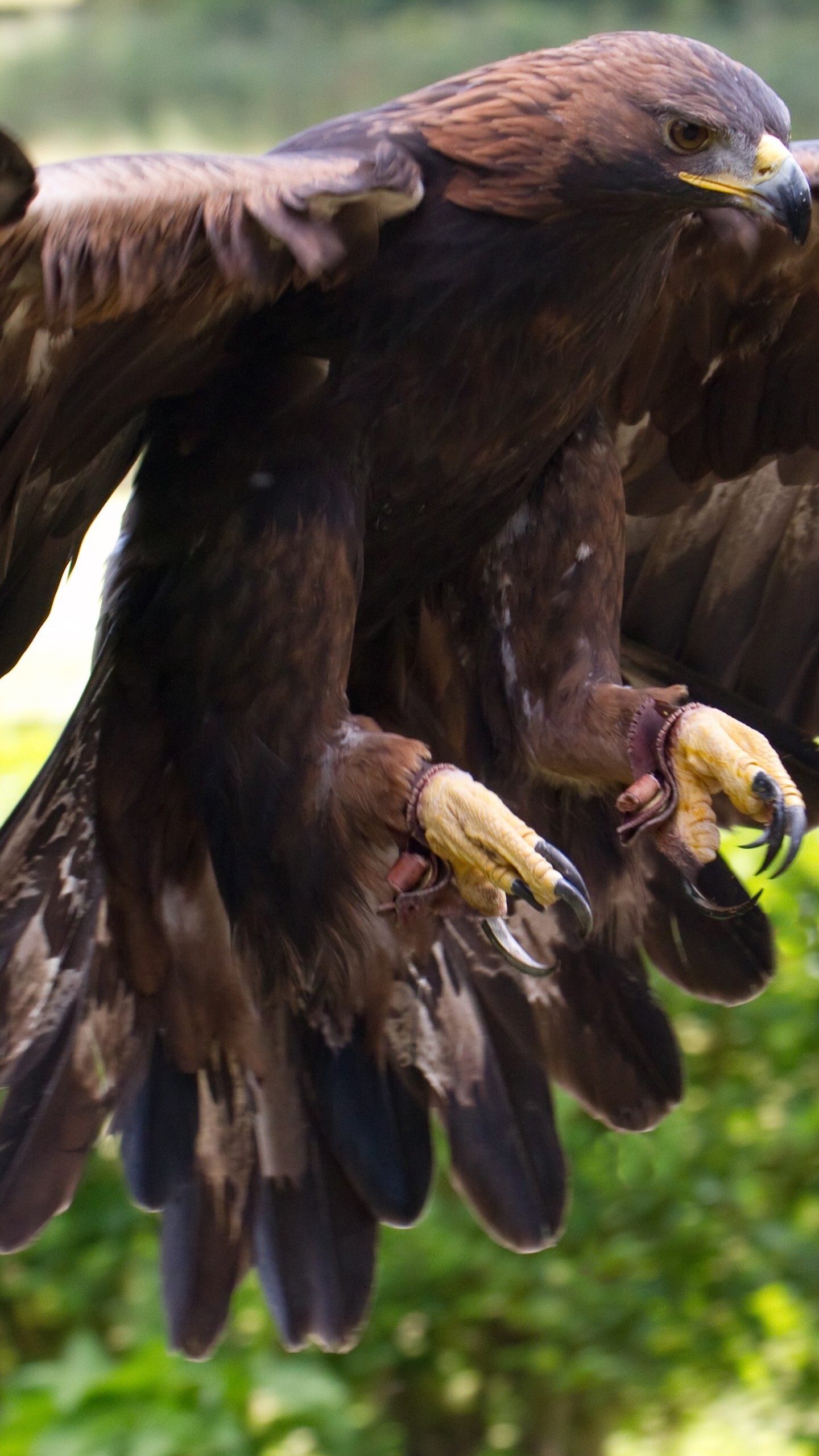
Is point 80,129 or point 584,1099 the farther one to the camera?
point 80,129

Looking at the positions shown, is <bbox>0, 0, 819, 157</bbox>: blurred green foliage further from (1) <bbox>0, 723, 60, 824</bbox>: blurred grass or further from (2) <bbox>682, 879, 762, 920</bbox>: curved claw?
(2) <bbox>682, 879, 762, 920</bbox>: curved claw

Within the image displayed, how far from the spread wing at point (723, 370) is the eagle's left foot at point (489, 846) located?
0.96m

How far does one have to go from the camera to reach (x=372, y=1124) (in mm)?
2854

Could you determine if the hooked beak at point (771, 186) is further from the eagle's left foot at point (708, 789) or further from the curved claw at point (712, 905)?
the curved claw at point (712, 905)

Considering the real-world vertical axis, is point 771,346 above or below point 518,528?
above

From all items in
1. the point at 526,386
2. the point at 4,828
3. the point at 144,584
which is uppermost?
the point at 526,386

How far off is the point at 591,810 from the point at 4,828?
34.1 inches

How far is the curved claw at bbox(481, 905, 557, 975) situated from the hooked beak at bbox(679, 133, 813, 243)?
893mm

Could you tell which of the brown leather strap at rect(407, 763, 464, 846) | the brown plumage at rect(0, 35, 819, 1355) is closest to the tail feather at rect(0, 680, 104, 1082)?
the brown plumage at rect(0, 35, 819, 1355)

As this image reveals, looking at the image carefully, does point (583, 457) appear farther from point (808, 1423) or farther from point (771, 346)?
point (808, 1423)

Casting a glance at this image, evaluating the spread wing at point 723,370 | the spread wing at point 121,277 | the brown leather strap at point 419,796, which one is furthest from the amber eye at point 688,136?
the brown leather strap at point 419,796

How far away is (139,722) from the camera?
270 centimetres

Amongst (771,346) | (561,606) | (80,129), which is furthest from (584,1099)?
(80,129)

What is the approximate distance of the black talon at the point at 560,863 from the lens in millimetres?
2250
